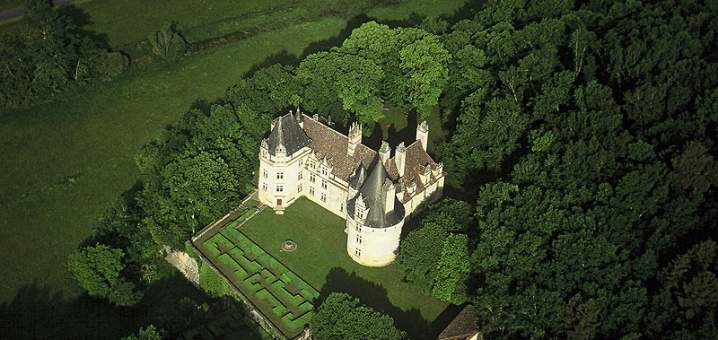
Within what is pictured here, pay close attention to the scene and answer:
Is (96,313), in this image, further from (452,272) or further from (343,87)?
(343,87)

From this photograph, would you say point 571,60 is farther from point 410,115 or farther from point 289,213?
point 289,213

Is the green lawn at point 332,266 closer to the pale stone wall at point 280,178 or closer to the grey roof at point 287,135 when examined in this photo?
the pale stone wall at point 280,178

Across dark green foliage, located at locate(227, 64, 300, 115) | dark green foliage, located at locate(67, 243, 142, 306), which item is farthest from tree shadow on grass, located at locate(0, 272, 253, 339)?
dark green foliage, located at locate(227, 64, 300, 115)

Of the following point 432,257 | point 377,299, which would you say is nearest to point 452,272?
point 432,257

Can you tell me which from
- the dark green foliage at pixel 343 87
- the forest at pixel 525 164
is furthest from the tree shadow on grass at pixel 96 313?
the dark green foliage at pixel 343 87

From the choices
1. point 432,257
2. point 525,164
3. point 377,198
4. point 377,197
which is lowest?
point 432,257

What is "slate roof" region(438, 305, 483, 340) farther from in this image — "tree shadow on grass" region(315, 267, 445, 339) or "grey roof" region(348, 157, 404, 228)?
"grey roof" region(348, 157, 404, 228)
